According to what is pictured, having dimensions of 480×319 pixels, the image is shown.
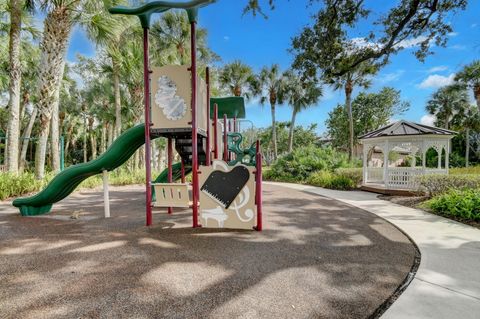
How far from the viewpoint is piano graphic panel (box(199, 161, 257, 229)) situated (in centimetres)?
431

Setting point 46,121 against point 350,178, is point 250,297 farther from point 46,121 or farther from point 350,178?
point 350,178

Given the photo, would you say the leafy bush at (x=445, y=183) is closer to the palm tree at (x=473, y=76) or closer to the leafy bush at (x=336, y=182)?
the leafy bush at (x=336, y=182)

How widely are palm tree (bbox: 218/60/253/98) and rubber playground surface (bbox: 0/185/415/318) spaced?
20295mm

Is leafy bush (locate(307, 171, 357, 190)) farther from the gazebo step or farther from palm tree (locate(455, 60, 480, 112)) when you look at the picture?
palm tree (locate(455, 60, 480, 112))

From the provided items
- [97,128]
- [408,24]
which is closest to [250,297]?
[408,24]

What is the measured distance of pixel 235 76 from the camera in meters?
23.5

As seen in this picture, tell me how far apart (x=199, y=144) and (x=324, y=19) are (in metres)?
5.88

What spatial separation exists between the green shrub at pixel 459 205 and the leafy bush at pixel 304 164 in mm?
7500

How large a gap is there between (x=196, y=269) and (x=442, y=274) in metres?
2.67

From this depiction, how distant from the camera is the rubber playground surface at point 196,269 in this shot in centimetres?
214

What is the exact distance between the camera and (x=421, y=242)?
12.6 feet

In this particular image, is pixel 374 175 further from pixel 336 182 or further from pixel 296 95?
pixel 296 95

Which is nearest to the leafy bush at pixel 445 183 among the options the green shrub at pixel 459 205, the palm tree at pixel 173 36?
the green shrub at pixel 459 205

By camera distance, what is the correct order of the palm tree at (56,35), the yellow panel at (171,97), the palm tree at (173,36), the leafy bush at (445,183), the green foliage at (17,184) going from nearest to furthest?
the yellow panel at (171,97) < the leafy bush at (445,183) < the green foliage at (17,184) < the palm tree at (56,35) < the palm tree at (173,36)
